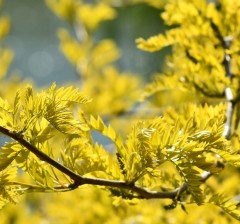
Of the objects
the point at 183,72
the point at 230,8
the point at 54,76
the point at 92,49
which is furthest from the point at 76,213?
the point at 54,76

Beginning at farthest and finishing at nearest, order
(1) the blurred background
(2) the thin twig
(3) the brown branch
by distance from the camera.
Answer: (1) the blurred background → (2) the thin twig → (3) the brown branch

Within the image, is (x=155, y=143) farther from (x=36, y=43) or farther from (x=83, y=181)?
(x=36, y=43)

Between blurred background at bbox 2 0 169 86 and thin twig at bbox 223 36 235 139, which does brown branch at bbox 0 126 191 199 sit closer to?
thin twig at bbox 223 36 235 139

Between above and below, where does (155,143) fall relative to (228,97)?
above

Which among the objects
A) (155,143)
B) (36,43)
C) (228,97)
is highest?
(155,143)

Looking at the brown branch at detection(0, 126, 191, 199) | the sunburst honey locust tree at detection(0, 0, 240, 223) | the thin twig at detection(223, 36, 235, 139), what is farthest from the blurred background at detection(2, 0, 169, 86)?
the brown branch at detection(0, 126, 191, 199)

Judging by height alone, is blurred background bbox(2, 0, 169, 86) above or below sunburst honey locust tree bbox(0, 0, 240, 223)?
below

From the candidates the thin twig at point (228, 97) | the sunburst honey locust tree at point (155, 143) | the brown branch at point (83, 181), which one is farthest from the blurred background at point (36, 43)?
the brown branch at point (83, 181)

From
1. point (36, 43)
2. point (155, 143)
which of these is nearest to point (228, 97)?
point (155, 143)

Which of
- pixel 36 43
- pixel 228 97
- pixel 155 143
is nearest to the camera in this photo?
pixel 155 143
